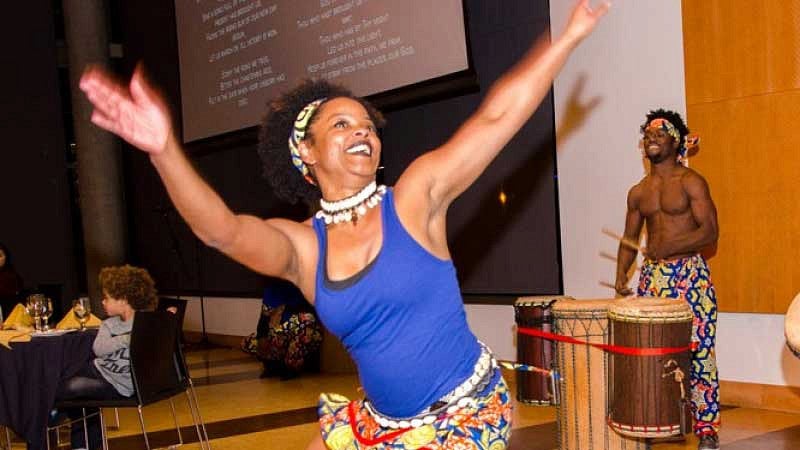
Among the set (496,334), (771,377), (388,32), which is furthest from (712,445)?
(388,32)

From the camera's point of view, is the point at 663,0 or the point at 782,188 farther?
the point at 663,0

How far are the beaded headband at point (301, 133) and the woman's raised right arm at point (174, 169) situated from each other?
0.28m

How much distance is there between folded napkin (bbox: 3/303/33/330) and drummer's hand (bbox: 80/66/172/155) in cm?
402

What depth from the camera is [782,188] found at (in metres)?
5.42

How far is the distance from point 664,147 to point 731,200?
92cm

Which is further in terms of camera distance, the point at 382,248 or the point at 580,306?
the point at 580,306

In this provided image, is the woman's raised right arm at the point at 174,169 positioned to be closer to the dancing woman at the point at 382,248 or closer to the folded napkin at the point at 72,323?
the dancing woman at the point at 382,248

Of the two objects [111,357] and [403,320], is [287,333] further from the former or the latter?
[403,320]

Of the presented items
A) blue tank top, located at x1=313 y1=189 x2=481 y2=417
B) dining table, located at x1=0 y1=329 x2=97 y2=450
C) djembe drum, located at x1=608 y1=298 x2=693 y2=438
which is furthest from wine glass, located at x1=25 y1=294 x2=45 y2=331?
blue tank top, located at x1=313 y1=189 x2=481 y2=417

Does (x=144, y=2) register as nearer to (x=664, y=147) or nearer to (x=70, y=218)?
(x=70, y=218)

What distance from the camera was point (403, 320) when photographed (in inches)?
76.4

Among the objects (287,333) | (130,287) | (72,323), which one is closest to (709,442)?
(130,287)

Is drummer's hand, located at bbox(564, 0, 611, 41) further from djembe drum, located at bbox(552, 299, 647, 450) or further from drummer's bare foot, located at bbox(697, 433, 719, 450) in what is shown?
drummer's bare foot, located at bbox(697, 433, 719, 450)

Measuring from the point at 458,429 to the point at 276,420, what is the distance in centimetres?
466
